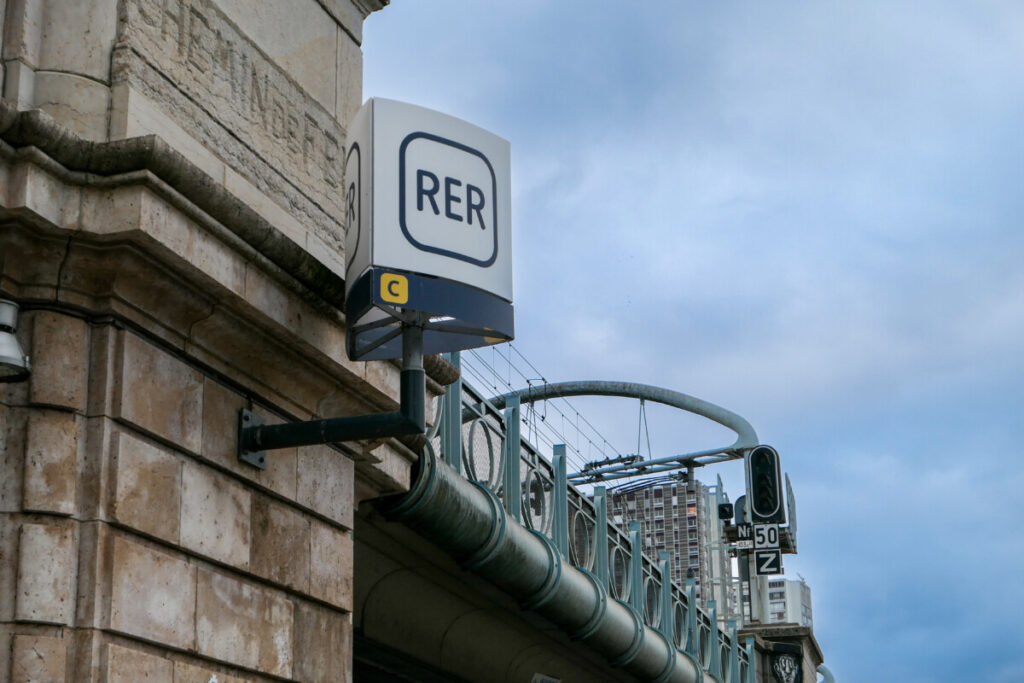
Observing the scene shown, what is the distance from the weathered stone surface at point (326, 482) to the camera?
8711 mm

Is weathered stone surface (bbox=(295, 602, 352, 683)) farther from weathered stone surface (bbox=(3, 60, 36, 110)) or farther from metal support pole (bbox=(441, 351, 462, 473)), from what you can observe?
metal support pole (bbox=(441, 351, 462, 473))

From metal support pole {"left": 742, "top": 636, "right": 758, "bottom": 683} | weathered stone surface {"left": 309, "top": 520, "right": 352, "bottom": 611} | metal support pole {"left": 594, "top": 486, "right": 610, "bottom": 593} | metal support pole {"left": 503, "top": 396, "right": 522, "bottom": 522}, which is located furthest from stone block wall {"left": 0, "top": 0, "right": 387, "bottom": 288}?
metal support pole {"left": 742, "top": 636, "right": 758, "bottom": 683}

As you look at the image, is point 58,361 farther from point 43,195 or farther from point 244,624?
point 244,624

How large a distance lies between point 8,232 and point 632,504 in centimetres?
11827

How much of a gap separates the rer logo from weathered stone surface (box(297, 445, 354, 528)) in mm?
1630

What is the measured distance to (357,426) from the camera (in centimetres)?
800

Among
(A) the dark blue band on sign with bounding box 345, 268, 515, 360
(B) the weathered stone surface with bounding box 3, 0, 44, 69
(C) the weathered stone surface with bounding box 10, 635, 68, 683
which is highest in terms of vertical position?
(B) the weathered stone surface with bounding box 3, 0, 44, 69

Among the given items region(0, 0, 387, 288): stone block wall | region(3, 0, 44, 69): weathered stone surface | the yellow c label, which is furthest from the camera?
the yellow c label

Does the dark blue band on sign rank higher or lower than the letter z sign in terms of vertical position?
lower

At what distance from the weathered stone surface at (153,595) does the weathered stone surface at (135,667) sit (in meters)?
0.09

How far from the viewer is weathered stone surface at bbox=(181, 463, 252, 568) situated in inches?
293

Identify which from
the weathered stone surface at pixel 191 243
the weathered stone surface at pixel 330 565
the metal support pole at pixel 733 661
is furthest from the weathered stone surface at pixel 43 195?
the metal support pole at pixel 733 661

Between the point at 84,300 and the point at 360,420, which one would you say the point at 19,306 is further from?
the point at 360,420

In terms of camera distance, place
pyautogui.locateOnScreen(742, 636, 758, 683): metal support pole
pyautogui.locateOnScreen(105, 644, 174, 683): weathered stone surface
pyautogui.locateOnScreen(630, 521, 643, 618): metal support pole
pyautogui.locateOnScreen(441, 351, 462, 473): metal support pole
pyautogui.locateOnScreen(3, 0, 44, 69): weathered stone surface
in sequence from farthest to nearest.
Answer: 1. pyautogui.locateOnScreen(742, 636, 758, 683): metal support pole
2. pyautogui.locateOnScreen(630, 521, 643, 618): metal support pole
3. pyautogui.locateOnScreen(441, 351, 462, 473): metal support pole
4. pyautogui.locateOnScreen(3, 0, 44, 69): weathered stone surface
5. pyautogui.locateOnScreen(105, 644, 174, 683): weathered stone surface
